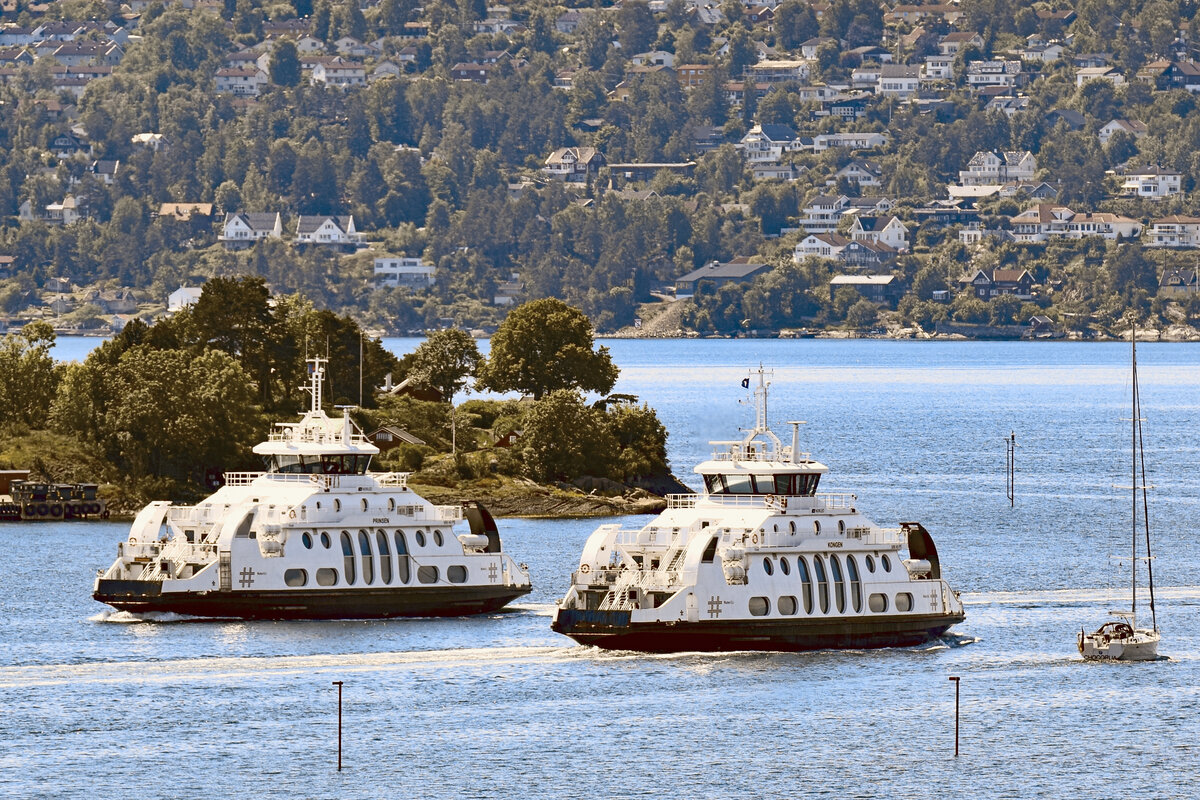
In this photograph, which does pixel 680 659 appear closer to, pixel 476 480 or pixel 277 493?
pixel 277 493

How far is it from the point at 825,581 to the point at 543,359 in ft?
294

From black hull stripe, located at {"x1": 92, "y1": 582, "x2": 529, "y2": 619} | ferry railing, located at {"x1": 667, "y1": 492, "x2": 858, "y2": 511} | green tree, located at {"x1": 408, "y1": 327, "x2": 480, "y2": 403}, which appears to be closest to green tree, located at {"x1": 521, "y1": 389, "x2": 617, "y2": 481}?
green tree, located at {"x1": 408, "y1": 327, "x2": 480, "y2": 403}

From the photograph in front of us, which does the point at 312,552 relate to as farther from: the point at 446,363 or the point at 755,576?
the point at 446,363

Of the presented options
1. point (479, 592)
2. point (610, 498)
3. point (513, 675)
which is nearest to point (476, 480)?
point (610, 498)

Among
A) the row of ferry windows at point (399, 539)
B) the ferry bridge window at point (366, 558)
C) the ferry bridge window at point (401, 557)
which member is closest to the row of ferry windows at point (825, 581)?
the row of ferry windows at point (399, 539)

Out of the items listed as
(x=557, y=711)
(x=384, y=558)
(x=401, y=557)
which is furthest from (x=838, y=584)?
(x=384, y=558)

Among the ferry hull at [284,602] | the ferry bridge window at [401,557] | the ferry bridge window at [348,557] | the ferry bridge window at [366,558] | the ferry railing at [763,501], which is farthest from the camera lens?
the ferry bridge window at [401,557]

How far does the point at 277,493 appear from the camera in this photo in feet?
332

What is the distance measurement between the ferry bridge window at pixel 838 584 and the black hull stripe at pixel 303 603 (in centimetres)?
1694

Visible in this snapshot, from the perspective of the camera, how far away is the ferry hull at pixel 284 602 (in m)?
98.9

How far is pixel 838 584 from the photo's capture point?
92.2 metres

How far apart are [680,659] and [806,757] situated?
11.6 metres

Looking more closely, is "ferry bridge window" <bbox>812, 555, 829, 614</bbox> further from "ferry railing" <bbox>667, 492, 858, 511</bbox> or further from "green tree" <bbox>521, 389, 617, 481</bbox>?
"green tree" <bbox>521, 389, 617, 481</bbox>

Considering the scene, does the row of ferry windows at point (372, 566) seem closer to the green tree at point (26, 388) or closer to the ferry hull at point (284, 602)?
the ferry hull at point (284, 602)
